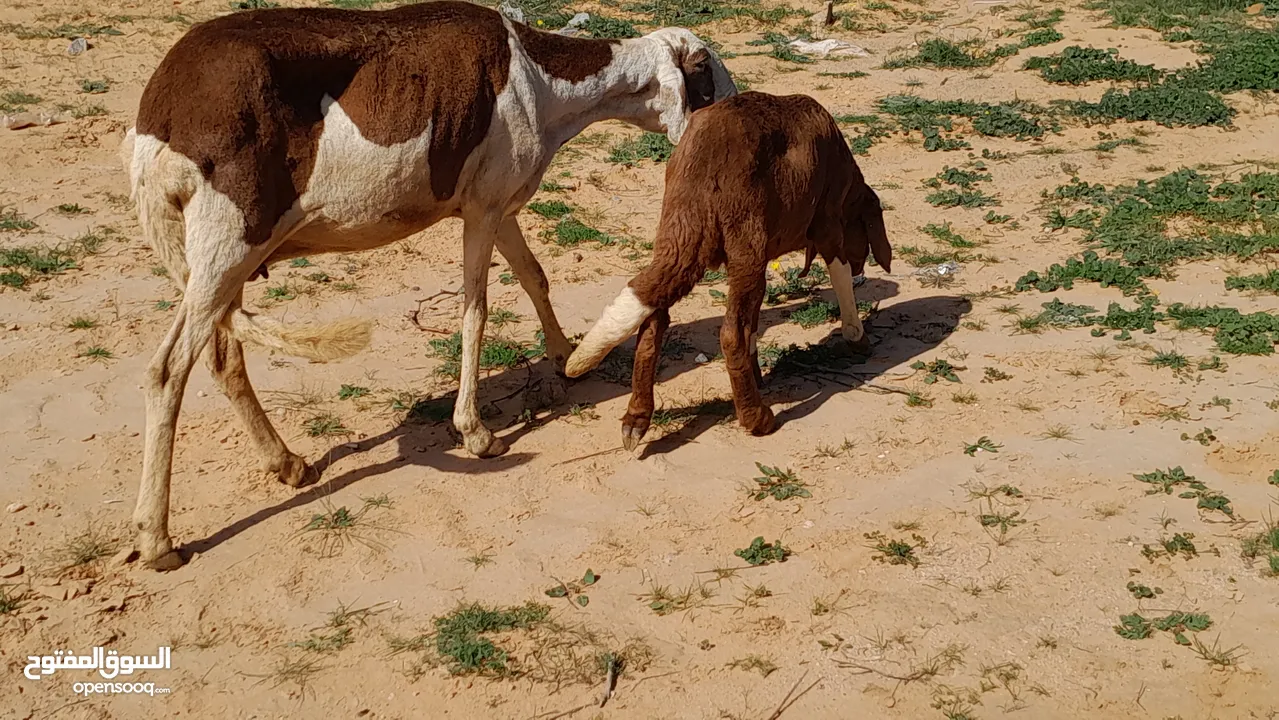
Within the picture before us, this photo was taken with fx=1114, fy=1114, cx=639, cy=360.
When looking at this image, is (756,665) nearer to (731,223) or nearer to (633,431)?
(633,431)

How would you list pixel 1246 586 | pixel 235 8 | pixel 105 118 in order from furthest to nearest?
pixel 235 8
pixel 105 118
pixel 1246 586

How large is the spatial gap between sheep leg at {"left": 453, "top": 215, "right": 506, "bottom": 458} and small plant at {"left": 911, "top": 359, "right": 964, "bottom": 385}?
269cm

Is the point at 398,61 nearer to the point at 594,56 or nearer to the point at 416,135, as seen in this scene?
the point at 416,135

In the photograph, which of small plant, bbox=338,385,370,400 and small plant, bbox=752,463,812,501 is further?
small plant, bbox=338,385,370,400

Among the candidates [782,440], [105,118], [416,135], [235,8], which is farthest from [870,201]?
[235,8]

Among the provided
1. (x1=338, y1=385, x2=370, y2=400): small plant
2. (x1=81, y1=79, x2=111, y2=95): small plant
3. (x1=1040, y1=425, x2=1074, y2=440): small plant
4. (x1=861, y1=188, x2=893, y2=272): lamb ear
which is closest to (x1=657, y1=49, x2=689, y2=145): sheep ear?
(x1=861, y1=188, x2=893, y2=272): lamb ear

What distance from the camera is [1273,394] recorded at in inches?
252

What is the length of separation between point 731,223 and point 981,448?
72.7 inches

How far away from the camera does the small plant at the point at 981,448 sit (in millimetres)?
6023

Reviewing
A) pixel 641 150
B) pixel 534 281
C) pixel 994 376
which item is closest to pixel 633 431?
pixel 534 281

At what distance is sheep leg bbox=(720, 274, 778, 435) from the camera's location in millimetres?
5934

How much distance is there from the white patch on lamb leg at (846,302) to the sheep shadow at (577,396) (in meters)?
0.21

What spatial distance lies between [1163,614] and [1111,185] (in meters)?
6.01

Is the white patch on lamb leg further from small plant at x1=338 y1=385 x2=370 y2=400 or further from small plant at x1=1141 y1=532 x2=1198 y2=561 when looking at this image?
small plant at x1=338 y1=385 x2=370 y2=400
